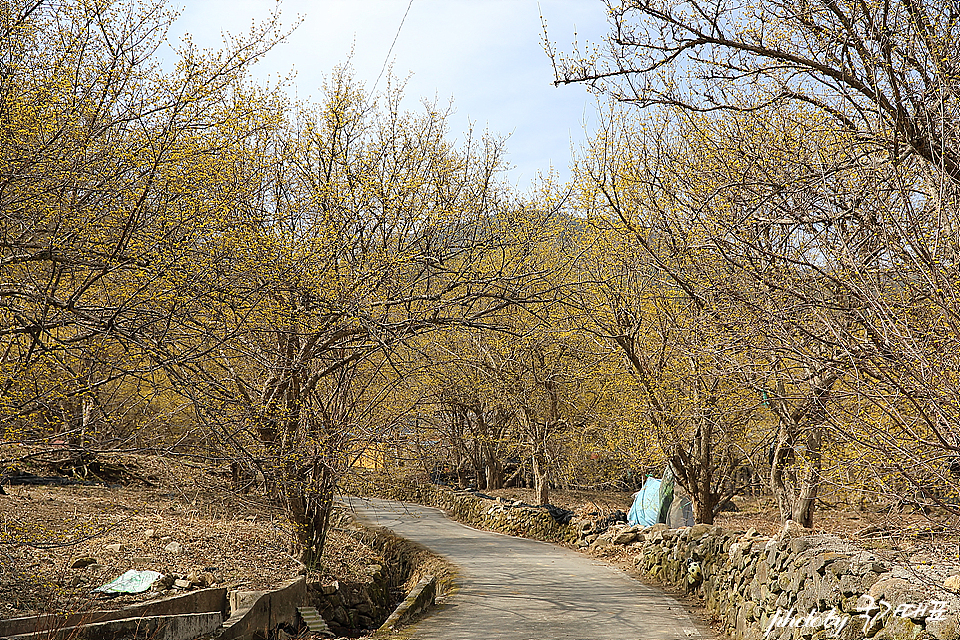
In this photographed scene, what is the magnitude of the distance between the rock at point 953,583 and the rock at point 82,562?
338 inches

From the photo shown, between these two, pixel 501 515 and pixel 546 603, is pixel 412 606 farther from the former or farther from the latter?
pixel 501 515

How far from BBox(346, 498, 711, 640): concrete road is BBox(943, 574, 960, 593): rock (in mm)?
3207

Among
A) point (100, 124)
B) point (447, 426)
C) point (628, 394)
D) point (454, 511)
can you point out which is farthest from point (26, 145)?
point (454, 511)

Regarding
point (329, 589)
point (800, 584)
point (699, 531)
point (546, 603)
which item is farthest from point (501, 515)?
point (800, 584)

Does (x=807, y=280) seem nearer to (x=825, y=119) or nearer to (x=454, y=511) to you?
(x=825, y=119)

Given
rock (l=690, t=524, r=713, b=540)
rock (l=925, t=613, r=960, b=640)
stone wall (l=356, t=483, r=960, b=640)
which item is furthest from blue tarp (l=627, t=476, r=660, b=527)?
rock (l=925, t=613, r=960, b=640)

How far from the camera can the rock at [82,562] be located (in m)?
9.43

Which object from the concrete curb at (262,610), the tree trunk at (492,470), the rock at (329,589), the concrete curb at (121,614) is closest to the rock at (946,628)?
the concrete curb at (121,614)

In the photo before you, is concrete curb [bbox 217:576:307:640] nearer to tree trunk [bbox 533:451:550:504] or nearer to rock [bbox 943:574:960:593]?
rock [bbox 943:574:960:593]

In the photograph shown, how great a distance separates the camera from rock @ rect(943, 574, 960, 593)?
5156 mm

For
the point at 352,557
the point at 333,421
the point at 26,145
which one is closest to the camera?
the point at 26,145

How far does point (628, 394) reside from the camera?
14.2 meters

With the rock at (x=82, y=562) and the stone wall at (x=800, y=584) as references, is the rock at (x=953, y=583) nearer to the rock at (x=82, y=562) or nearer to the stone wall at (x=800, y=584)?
the stone wall at (x=800, y=584)

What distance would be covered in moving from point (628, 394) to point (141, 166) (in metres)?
10.1
